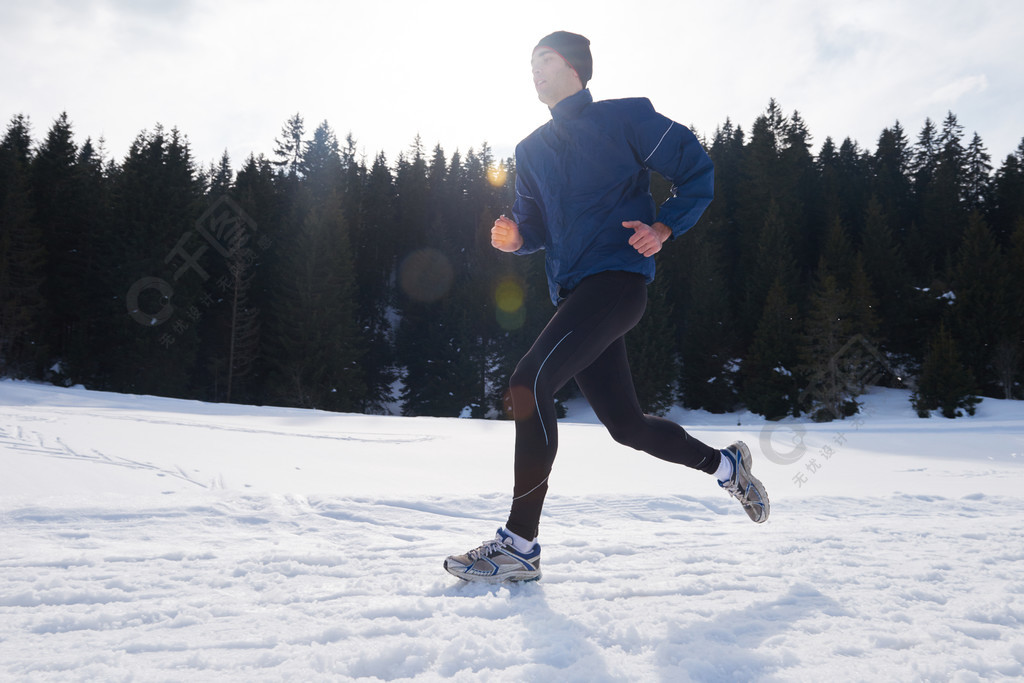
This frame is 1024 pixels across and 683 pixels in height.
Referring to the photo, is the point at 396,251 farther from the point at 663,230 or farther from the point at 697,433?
the point at 663,230

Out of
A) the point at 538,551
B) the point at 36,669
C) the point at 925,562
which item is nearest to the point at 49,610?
the point at 36,669

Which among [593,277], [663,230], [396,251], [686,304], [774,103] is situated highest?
[774,103]

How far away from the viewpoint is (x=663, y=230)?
207cm

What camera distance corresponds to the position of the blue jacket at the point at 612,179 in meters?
2.13

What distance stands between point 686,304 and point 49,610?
3027cm

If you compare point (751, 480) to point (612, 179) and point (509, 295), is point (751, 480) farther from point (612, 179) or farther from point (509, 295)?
point (509, 295)

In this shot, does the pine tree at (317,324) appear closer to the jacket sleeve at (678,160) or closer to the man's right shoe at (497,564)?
the man's right shoe at (497,564)

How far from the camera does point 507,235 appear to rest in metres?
2.46

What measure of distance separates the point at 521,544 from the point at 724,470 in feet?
2.93

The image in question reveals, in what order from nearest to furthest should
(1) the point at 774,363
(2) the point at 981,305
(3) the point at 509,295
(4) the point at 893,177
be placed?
(1) the point at 774,363 < (2) the point at 981,305 < (3) the point at 509,295 < (4) the point at 893,177

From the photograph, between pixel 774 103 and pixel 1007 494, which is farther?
pixel 774 103

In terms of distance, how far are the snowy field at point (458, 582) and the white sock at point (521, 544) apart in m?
0.12

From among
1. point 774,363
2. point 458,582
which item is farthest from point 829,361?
point 458,582

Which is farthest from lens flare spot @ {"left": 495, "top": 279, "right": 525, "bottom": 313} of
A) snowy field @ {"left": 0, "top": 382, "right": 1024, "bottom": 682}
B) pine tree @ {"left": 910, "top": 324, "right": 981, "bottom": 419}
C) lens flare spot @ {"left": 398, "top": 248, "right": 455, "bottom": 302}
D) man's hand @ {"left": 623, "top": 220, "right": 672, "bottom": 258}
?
man's hand @ {"left": 623, "top": 220, "right": 672, "bottom": 258}
